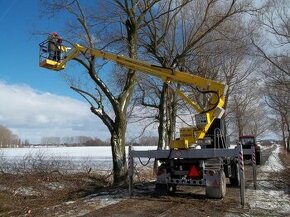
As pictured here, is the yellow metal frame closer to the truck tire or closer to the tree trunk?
the truck tire

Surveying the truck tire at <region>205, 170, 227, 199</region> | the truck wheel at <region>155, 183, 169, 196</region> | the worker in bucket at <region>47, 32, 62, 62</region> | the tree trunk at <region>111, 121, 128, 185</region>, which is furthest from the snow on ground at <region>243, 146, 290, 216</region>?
the worker in bucket at <region>47, 32, 62, 62</region>

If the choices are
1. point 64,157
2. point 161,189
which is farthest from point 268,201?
point 64,157

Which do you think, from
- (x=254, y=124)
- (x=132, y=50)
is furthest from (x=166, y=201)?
(x=254, y=124)

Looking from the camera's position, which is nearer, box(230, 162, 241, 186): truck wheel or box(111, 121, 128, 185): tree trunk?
box(230, 162, 241, 186): truck wheel

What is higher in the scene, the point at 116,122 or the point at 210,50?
the point at 210,50

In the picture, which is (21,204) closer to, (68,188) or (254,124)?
(68,188)

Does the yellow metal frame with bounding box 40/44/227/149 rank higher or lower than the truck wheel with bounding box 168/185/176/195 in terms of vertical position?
higher

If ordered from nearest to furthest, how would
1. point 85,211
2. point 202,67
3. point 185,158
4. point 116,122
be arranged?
point 85,211 < point 185,158 < point 116,122 < point 202,67

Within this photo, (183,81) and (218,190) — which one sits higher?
(183,81)

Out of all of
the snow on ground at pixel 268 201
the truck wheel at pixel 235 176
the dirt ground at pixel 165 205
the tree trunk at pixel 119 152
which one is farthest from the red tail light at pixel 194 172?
the tree trunk at pixel 119 152

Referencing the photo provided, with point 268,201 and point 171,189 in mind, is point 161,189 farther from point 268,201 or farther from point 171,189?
point 268,201

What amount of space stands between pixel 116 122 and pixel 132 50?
3550mm

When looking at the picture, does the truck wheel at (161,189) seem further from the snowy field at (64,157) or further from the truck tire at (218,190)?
the snowy field at (64,157)

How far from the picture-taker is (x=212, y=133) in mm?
15852
